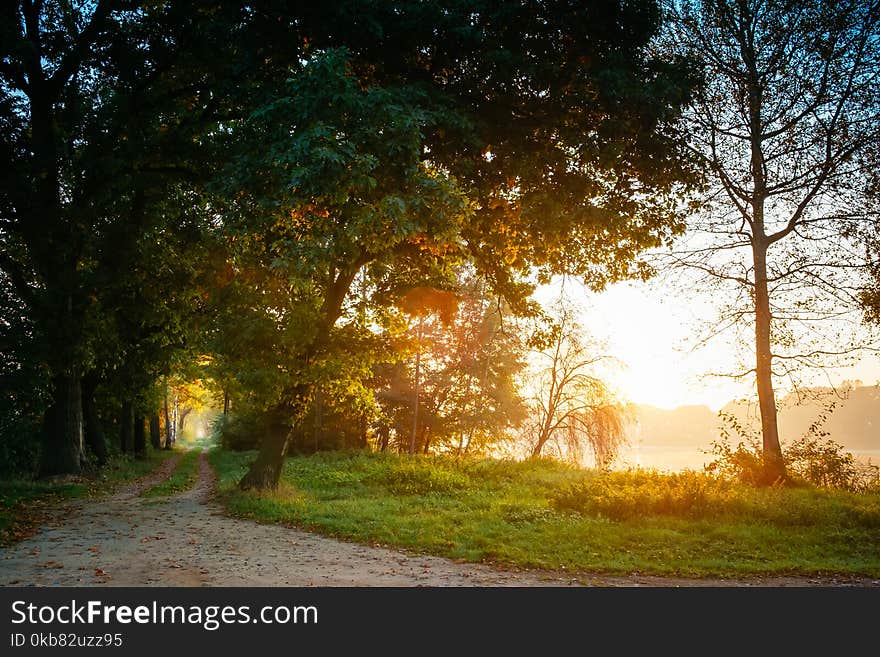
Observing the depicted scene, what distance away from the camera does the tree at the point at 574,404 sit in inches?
1164

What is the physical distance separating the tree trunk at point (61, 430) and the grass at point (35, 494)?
0.55 meters

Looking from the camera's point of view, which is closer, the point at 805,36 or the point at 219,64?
the point at 219,64

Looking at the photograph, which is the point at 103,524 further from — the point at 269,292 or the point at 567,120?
the point at 567,120

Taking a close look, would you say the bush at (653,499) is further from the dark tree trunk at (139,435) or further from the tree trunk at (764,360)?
the dark tree trunk at (139,435)

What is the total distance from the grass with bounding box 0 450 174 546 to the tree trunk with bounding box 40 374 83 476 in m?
0.55

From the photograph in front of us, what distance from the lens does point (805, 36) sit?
15.5 meters

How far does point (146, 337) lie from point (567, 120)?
17.1 meters

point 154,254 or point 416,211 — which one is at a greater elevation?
point 154,254

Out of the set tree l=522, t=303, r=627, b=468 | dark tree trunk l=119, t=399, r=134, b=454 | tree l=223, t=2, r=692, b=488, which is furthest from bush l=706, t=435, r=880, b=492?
dark tree trunk l=119, t=399, r=134, b=454

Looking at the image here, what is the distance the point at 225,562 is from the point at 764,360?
14.1m

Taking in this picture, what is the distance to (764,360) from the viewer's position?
16.1 m
